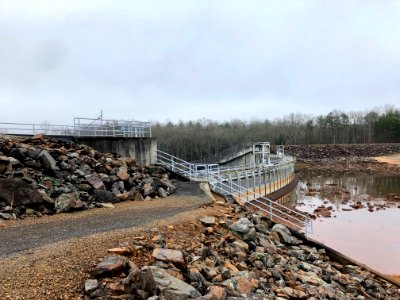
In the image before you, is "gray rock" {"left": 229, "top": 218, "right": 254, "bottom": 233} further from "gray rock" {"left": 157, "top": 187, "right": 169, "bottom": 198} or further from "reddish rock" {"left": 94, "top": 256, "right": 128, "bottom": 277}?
"reddish rock" {"left": 94, "top": 256, "right": 128, "bottom": 277}

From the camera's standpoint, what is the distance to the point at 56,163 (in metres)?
15.1

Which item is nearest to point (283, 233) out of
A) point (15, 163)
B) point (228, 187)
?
point (228, 187)

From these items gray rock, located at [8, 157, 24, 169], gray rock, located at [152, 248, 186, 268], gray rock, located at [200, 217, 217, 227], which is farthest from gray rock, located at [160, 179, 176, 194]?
gray rock, located at [152, 248, 186, 268]

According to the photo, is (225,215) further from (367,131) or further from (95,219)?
(367,131)

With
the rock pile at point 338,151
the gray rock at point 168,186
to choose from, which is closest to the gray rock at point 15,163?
the gray rock at point 168,186

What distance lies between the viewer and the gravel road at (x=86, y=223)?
29.1 feet

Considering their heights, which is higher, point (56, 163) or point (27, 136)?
point (27, 136)

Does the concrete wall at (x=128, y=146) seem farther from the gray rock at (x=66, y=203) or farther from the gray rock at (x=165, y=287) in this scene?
the gray rock at (x=165, y=287)

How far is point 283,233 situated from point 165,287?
8151mm

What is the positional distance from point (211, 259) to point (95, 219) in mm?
4529

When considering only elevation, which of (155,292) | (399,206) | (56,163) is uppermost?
(56,163)

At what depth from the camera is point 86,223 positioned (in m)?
10.9

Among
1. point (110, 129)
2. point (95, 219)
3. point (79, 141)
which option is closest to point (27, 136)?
Result: point (79, 141)

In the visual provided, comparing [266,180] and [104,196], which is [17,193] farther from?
[266,180]
